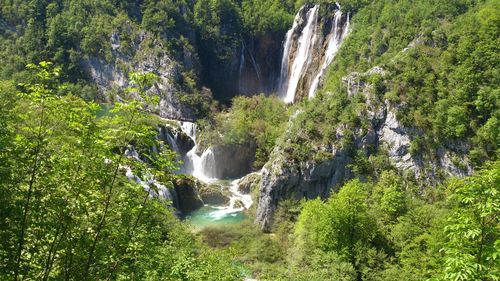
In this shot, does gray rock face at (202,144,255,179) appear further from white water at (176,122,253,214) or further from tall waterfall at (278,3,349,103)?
tall waterfall at (278,3,349,103)

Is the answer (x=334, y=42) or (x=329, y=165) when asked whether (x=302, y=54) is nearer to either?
(x=334, y=42)

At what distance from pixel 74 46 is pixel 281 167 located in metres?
45.4

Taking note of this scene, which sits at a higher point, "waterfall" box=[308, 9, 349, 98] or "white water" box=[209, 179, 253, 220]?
"waterfall" box=[308, 9, 349, 98]

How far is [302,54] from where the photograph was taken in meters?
63.2

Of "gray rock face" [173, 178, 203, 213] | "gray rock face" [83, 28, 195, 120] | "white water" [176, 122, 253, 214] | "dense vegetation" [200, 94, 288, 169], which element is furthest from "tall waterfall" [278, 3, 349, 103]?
"gray rock face" [173, 178, 203, 213]

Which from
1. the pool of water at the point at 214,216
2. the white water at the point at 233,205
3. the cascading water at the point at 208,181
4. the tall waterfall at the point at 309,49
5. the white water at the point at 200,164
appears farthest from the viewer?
the tall waterfall at the point at 309,49

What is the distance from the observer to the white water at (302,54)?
61750mm

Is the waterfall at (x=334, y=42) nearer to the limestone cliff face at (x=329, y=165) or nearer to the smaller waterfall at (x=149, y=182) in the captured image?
the limestone cliff face at (x=329, y=165)

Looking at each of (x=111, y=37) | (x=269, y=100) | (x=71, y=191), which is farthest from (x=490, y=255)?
(x=111, y=37)

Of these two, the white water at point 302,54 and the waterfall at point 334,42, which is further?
the white water at point 302,54

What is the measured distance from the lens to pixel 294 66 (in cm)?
6406

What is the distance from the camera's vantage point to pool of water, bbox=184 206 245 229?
3747cm

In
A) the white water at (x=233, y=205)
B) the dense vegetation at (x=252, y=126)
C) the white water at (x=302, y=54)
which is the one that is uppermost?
the white water at (x=302, y=54)

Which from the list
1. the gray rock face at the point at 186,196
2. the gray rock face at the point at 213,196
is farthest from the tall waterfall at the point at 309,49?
the gray rock face at the point at 186,196
